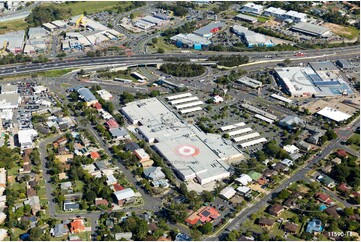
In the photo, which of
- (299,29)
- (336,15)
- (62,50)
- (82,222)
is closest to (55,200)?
(82,222)

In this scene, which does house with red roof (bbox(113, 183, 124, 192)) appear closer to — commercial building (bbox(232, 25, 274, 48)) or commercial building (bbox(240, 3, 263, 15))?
commercial building (bbox(232, 25, 274, 48))

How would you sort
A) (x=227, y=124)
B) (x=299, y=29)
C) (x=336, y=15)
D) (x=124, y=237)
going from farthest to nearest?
(x=336, y=15)
(x=299, y=29)
(x=227, y=124)
(x=124, y=237)

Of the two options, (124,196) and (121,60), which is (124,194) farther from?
(121,60)

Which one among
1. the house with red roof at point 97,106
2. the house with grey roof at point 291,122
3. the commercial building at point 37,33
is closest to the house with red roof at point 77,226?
the house with red roof at point 97,106

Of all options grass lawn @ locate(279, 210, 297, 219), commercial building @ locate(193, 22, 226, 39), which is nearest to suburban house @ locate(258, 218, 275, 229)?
grass lawn @ locate(279, 210, 297, 219)

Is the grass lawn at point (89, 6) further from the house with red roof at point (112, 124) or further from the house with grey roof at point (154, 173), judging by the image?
the house with grey roof at point (154, 173)

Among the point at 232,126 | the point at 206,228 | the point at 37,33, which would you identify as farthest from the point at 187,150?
the point at 37,33

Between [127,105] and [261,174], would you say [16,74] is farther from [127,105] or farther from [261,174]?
[261,174]
